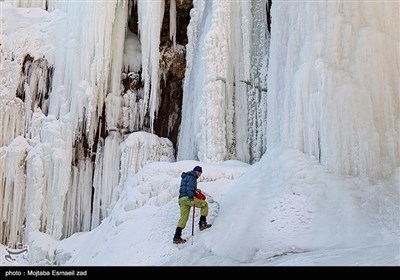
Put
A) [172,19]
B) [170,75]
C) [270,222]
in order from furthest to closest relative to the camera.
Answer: [170,75] → [172,19] → [270,222]

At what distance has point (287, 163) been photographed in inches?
298

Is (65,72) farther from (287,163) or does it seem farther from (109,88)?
(287,163)

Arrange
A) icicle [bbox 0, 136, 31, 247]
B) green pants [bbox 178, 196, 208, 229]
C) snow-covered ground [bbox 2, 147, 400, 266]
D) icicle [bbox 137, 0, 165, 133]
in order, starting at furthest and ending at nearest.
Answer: icicle [bbox 137, 0, 165, 133], icicle [bbox 0, 136, 31, 247], green pants [bbox 178, 196, 208, 229], snow-covered ground [bbox 2, 147, 400, 266]

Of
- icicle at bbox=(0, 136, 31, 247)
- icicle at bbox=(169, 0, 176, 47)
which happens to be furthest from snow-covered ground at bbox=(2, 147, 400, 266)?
icicle at bbox=(169, 0, 176, 47)

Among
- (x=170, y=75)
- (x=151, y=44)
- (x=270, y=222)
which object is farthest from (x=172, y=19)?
(x=270, y=222)

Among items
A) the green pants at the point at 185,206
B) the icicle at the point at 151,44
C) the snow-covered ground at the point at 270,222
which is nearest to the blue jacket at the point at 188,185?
the green pants at the point at 185,206

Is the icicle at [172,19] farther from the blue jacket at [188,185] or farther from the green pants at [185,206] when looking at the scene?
the green pants at [185,206]

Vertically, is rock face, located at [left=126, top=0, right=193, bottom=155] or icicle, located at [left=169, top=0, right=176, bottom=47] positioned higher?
icicle, located at [left=169, top=0, right=176, bottom=47]

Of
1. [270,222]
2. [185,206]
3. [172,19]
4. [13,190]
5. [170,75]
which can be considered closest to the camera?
[270,222]

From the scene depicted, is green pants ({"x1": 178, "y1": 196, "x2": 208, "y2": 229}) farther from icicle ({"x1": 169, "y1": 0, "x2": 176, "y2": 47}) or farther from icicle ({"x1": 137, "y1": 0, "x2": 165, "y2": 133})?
icicle ({"x1": 169, "y1": 0, "x2": 176, "y2": 47})

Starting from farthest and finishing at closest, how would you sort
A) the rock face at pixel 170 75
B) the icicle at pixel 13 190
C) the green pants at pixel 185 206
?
the rock face at pixel 170 75, the icicle at pixel 13 190, the green pants at pixel 185 206

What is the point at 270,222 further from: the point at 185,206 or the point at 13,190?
the point at 13,190

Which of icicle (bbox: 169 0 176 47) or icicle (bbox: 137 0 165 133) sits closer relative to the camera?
icicle (bbox: 137 0 165 133)

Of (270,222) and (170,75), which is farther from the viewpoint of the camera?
(170,75)
